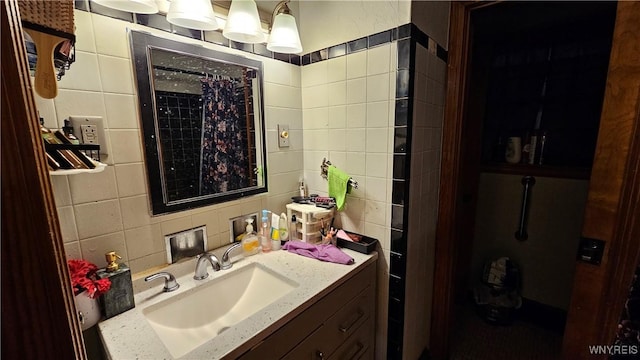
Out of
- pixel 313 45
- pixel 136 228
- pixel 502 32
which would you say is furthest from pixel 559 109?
pixel 136 228

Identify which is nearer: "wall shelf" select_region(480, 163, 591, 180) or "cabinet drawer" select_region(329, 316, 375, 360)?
"cabinet drawer" select_region(329, 316, 375, 360)

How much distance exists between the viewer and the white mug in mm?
1927

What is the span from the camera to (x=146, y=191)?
0.98 m

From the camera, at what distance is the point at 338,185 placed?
1343 mm

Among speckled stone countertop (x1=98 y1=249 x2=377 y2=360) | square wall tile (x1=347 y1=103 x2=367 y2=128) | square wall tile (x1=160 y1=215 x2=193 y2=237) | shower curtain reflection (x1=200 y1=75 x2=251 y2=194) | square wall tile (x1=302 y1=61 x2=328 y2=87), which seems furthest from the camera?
square wall tile (x1=302 y1=61 x2=328 y2=87)

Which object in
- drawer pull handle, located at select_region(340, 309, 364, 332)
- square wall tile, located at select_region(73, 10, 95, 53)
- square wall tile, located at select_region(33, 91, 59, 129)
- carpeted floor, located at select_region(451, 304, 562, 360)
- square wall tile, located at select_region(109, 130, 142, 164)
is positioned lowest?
carpeted floor, located at select_region(451, 304, 562, 360)

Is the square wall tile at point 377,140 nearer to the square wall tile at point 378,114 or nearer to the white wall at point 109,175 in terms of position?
the square wall tile at point 378,114

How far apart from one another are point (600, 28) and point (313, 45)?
1.87m

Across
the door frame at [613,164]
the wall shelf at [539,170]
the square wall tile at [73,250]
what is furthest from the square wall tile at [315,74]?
the wall shelf at [539,170]

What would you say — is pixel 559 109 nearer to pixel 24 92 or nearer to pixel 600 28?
pixel 600 28

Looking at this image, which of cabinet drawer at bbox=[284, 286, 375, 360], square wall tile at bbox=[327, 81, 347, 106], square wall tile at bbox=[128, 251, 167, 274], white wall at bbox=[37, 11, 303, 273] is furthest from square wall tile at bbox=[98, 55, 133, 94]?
cabinet drawer at bbox=[284, 286, 375, 360]

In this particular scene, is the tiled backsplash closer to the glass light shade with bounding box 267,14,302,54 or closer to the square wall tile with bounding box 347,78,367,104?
the square wall tile with bounding box 347,78,367,104

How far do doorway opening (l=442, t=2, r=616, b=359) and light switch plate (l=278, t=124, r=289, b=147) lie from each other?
114 cm

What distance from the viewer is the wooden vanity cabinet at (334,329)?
2.79 feet
